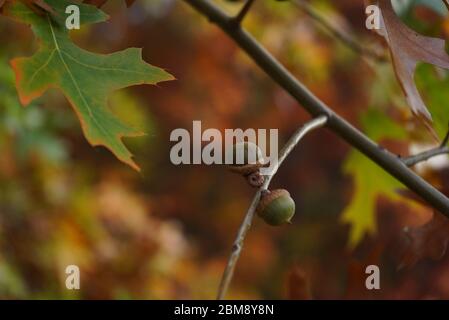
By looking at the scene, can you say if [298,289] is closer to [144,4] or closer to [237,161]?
[237,161]

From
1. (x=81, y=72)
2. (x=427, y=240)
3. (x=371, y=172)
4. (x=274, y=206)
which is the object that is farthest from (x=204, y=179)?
(x=274, y=206)

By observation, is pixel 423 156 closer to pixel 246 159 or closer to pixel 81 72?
pixel 246 159

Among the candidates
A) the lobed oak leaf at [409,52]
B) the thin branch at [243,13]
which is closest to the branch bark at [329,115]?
the thin branch at [243,13]

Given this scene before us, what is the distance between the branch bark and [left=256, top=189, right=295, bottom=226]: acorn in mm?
239

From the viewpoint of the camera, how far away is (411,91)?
0.93m

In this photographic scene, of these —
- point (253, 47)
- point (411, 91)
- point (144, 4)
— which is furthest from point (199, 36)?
point (411, 91)

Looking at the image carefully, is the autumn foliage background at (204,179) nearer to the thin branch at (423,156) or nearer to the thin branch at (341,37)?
the thin branch at (341,37)

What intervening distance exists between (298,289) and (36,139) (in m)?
1.09

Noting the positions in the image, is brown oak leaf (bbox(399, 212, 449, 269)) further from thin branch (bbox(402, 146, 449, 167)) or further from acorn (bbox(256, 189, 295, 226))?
acorn (bbox(256, 189, 295, 226))

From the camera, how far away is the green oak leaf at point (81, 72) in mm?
960

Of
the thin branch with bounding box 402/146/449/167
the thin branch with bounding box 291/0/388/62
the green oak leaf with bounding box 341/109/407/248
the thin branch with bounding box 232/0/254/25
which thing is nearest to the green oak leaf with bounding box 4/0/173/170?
the thin branch with bounding box 232/0/254/25

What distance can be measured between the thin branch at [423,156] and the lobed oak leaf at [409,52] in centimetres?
17

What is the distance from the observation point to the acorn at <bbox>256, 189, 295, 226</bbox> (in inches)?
34.7
